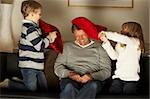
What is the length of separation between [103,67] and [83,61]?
0.54 feet

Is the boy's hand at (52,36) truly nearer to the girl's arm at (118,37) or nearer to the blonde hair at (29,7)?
the blonde hair at (29,7)

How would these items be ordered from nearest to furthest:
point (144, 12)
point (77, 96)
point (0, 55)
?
point (77, 96), point (0, 55), point (144, 12)

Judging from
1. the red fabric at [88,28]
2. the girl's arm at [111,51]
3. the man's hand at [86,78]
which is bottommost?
the man's hand at [86,78]

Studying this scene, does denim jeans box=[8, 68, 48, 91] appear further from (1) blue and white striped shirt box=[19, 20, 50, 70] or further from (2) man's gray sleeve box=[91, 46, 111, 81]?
(2) man's gray sleeve box=[91, 46, 111, 81]

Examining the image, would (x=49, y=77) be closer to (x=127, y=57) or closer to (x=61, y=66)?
(x=61, y=66)

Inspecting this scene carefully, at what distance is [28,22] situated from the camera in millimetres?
2342

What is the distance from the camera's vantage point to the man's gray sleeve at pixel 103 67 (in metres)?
2.40

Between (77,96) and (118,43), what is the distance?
54 cm

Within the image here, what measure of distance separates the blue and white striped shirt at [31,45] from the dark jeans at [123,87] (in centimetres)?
59

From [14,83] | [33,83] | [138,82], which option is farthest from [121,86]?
[14,83]

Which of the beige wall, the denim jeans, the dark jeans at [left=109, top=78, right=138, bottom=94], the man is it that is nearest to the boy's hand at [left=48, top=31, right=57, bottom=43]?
the man

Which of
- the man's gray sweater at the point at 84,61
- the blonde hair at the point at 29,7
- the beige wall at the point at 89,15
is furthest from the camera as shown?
the beige wall at the point at 89,15

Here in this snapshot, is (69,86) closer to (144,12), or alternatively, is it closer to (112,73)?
(112,73)

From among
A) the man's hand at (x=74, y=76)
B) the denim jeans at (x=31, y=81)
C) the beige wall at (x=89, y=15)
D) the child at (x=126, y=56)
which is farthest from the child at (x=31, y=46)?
the beige wall at (x=89, y=15)
